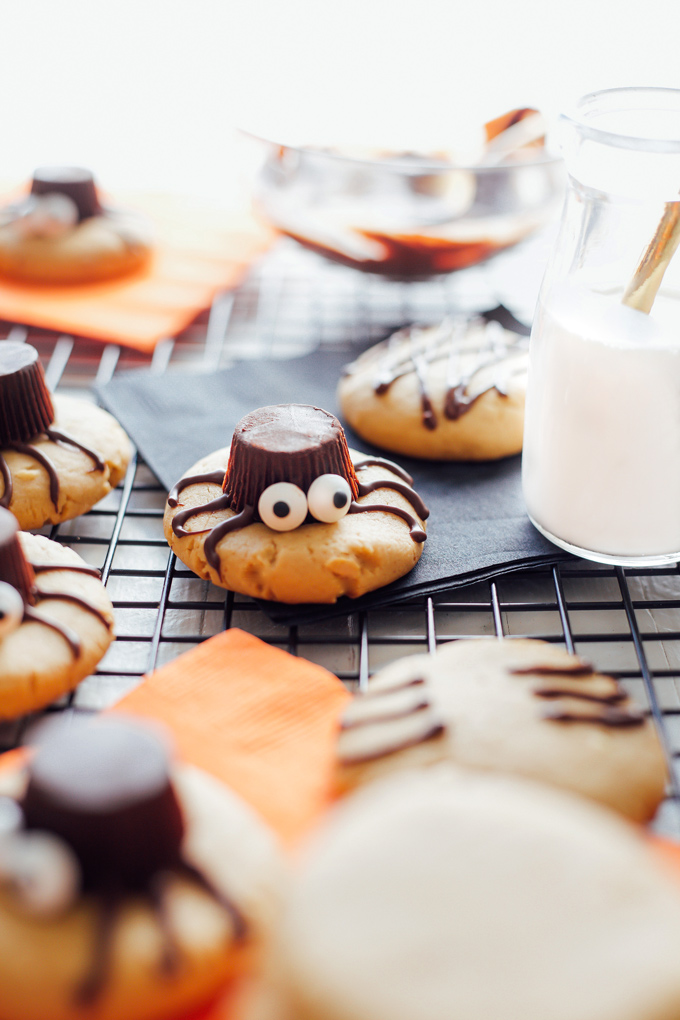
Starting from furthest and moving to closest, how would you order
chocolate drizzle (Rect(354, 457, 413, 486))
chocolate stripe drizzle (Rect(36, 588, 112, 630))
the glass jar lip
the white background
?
the white background, chocolate drizzle (Rect(354, 457, 413, 486)), chocolate stripe drizzle (Rect(36, 588, 112, 630)), the glass jar lip

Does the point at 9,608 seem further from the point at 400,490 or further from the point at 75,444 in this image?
the point at 400,490

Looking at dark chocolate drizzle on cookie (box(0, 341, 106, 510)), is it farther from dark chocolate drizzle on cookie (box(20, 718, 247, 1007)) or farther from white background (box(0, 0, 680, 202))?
white background (box(0, 0, 680, 202))

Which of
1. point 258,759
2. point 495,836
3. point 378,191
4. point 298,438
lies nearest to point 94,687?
point 258,759

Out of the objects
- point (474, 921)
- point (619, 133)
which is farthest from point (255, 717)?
point (619, 133)

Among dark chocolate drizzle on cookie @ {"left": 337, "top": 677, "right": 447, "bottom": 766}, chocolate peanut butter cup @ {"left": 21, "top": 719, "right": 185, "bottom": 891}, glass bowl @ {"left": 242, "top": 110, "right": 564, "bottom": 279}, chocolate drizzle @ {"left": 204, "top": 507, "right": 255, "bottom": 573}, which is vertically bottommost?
chocolate drizzle @ {"left": 204, "top": 507, "right": 255, "bottom": 573}

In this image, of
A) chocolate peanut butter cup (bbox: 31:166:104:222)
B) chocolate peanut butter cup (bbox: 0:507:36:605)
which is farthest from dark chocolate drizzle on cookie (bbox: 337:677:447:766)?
chocolate peanut butter cup (bbox: 31:166:104:222)

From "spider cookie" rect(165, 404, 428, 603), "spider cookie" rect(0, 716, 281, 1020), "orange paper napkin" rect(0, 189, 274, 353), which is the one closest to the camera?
"spider cookie" rect(0, 716, 281, 1020)

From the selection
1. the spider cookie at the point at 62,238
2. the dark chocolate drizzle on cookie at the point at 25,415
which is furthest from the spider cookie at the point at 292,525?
the spider cookie at the point at 62,238
